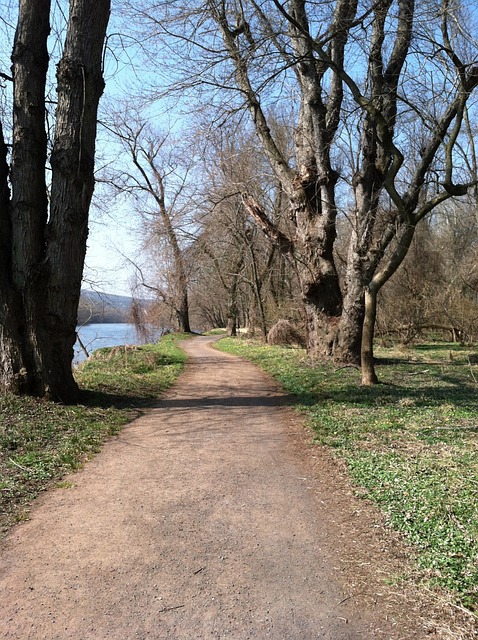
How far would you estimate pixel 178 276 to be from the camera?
93.8 feet

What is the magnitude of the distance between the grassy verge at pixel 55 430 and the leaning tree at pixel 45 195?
55 centimetres

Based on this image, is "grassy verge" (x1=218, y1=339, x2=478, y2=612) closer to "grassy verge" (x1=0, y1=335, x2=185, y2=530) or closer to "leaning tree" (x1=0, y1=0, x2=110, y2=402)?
"grassy verge" (x1=0, y1=335, x2=185, y2=530)

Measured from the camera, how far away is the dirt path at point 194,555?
259cm

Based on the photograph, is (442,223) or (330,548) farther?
(442,223)

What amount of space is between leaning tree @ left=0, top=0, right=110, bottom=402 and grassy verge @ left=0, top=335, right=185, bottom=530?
55 centimetres

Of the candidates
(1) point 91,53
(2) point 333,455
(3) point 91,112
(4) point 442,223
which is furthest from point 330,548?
(4) point 442,223

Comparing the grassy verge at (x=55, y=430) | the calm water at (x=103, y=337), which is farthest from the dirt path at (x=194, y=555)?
the calm water at (x=103, y=337)

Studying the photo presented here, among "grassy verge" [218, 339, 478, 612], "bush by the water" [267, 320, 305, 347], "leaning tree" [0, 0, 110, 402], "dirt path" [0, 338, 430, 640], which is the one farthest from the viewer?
"bush by the water" [267, 320, 305, 347]

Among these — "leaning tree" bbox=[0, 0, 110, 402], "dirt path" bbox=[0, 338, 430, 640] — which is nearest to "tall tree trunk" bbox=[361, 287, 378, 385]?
"dirt path" bbox=[0, 338, 430, 640]

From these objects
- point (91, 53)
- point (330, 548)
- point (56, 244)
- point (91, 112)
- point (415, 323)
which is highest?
point (91, 53)

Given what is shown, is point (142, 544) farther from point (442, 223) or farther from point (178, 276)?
point (442, 223)

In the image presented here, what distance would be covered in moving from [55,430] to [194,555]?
11.1 feet

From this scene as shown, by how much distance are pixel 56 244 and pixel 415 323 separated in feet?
51.0

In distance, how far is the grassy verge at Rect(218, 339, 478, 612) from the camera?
325 centimetres
